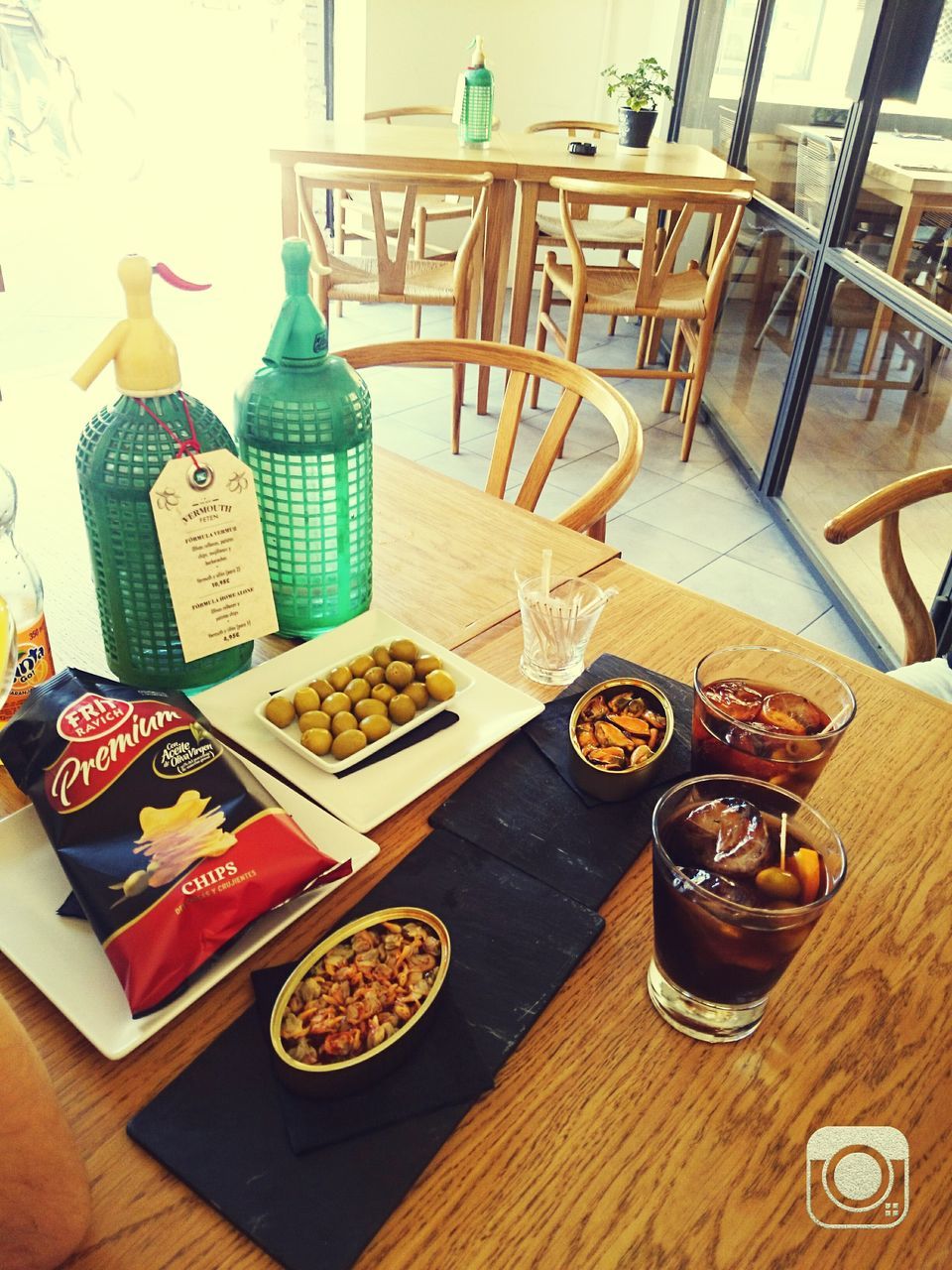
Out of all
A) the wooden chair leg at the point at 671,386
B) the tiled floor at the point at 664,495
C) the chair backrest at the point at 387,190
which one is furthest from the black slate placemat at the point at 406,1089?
the wooden chair leg at the point at 671,386

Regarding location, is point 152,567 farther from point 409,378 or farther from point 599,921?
point 409,378

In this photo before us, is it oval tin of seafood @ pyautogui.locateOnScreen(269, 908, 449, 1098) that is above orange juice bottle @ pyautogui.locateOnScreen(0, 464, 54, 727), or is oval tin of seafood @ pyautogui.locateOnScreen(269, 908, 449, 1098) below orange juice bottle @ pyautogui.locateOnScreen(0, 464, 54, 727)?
below

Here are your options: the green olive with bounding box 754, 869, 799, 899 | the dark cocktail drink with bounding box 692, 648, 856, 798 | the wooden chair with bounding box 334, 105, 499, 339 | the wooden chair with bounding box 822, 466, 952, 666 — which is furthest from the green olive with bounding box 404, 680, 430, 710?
the wooden chair with bounding box 334, 105, 499, 339

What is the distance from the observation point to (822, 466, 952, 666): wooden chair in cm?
124

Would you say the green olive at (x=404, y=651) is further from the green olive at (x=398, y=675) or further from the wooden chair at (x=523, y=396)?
the wooden chair at (x=523, y=396)

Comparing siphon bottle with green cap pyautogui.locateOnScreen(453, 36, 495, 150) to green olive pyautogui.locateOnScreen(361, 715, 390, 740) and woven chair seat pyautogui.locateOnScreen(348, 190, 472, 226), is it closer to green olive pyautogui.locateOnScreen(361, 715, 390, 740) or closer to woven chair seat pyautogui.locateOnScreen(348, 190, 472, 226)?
woven chair seat pyautogui.locateOnScreen(348, 190, 472, 226)

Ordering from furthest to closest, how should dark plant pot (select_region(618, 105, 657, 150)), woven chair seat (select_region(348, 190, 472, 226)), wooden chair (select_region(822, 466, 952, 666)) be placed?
1. woven chair seat (select_region(348, 190, 472, 226))
2. dark plant pot (select_region(618, 105, 657, 150))
3. wooden chair (select_region(822, 466, 952, 666))

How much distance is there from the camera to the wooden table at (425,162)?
2.96 meters

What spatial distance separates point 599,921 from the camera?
1.94 ft

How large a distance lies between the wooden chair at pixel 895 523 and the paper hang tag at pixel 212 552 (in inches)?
31.6

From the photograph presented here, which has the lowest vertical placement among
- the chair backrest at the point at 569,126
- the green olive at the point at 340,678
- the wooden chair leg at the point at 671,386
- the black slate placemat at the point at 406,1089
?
the wooden chair leg at the point at 671,386

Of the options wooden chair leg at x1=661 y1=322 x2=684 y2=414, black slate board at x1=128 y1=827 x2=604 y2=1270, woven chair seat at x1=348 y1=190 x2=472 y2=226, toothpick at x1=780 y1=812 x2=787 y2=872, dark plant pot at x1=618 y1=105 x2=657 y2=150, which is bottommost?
wooden chair leg at x1=661 y1=322 x2=684 y2=414

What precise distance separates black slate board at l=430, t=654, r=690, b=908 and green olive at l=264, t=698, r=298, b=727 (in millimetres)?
140

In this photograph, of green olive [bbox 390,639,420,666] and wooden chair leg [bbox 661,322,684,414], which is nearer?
green olive [bbox 390,639,420,666]
